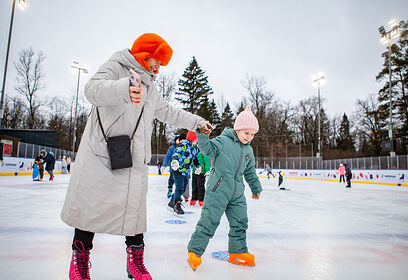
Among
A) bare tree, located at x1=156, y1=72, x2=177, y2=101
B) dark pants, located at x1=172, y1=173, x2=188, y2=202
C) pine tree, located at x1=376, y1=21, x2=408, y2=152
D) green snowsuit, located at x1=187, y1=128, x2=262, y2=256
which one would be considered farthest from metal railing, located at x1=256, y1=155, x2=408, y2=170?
green snowsuit, located at x1=187, y1=128, x2=262, y2=256

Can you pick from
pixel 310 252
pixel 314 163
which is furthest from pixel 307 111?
pixel 310 252

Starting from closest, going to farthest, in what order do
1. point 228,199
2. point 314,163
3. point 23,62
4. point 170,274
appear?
point 170,274 < point 228,199 < point 314,163 < point 23,62

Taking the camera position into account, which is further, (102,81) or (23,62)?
(23,62)

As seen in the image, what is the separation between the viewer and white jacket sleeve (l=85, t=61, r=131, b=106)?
1153 millimetres

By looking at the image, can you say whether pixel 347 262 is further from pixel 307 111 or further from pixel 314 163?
pixel 307 111

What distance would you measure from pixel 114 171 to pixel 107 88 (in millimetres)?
415

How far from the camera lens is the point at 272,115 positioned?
32.1 meters

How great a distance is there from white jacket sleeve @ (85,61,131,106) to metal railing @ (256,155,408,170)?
1484cm

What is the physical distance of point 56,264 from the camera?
1731 mm

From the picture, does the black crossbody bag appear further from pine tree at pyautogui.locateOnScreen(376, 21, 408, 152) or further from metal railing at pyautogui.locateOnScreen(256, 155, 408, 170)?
pine tree at pyautogui.locateOnScreen(376, 21, 408, 152)

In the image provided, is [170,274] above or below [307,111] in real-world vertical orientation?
below

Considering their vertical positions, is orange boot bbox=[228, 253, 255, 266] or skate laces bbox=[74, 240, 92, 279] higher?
skate laces bbox=[74, 240, 92, 279]

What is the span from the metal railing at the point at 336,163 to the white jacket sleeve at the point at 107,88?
1484 cm

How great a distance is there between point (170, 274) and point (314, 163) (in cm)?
2054
